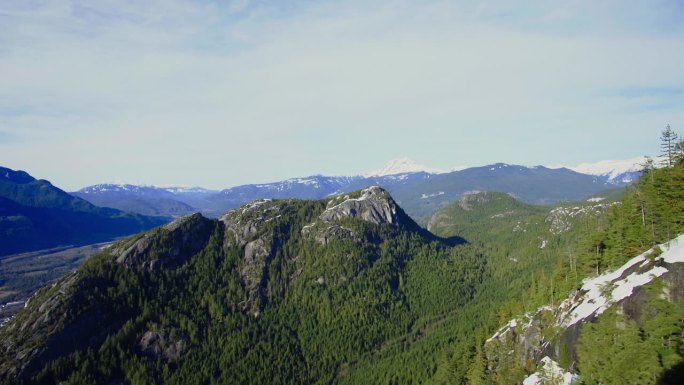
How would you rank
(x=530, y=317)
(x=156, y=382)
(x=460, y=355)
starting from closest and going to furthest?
(x=530, y=317)
(x=460, y=355)
(x=156, y=382)

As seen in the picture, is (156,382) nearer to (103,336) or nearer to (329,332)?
(103,336)

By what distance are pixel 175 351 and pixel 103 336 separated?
2918 cm

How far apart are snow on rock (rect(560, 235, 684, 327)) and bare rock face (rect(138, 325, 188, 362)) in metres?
151

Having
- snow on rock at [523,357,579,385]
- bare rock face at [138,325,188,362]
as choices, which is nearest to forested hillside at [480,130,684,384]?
snow on rock at [523,357,579,385]

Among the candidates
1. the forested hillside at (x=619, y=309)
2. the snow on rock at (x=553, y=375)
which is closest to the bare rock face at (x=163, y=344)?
the forested hillside at (x=619, y=309)

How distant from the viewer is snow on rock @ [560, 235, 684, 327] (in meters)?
67.4

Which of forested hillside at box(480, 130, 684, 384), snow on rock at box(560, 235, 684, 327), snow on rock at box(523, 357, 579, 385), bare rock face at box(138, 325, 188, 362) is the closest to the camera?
forested hillside at box(480, 130, 684, 384)

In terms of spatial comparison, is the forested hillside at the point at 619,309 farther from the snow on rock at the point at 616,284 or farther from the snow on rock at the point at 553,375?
the snow on rock at the point at 553,375

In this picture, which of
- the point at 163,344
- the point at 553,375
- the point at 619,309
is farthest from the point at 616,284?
the point at 163,344

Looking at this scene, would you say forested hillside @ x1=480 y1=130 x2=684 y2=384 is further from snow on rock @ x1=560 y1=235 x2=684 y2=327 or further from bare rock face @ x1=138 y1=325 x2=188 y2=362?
bare rock face @ x1=138 y1=325 x2=188 y2=362

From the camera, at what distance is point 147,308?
609 feet

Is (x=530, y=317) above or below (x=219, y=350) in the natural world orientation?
above

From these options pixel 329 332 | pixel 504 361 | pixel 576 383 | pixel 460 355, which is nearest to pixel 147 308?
pixel 329 332

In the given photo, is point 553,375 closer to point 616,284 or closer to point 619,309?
point 619,309
